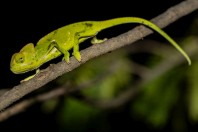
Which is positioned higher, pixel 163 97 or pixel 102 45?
pixel 102 45

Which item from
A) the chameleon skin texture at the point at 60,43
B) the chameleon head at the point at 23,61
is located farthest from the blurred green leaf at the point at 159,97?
the chameleon head at the point at 23,61

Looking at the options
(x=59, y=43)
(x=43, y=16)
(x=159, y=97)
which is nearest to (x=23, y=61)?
(x=59, y=43)

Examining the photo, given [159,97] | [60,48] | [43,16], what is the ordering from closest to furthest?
1. [60,48]
2. [159,97]
3. [43,16]

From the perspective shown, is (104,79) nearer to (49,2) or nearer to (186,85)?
(186,85)

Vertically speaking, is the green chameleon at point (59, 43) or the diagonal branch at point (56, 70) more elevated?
the green chameleon at point (59, 43)

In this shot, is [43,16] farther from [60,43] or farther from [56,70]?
[56,70]

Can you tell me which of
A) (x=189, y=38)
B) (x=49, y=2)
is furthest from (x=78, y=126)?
(x=49, y=2)

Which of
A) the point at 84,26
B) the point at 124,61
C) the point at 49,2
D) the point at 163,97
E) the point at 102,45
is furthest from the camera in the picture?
the point at 49,2

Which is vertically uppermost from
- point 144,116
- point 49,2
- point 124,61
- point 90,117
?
point 49,2

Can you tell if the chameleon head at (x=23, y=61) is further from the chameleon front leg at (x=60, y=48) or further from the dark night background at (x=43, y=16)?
the dark night background at (x=43, y=16)

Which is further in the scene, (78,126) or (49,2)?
(49,2)

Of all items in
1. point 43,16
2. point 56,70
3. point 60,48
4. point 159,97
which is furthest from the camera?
point 43,16
